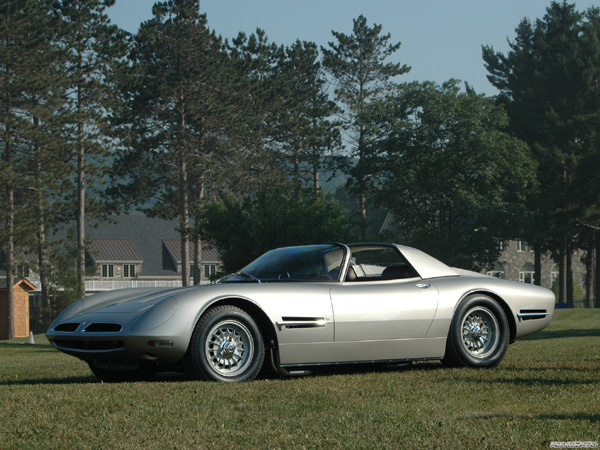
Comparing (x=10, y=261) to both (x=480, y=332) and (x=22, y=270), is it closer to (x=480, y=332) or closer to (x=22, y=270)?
(x=22, y=270)

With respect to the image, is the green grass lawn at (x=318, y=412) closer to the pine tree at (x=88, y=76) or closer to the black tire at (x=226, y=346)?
the black tire at (x=226, y=346)

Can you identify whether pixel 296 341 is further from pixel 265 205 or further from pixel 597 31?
pixel 597 31

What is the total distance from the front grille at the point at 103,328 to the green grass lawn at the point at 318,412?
51cm

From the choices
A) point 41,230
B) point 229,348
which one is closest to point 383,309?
point 229,348

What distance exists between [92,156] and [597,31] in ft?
117

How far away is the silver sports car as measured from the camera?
8.00m

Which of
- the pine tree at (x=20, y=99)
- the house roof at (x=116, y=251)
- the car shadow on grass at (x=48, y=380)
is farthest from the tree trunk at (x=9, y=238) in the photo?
the car shadow on grass at (x=48, y=380)

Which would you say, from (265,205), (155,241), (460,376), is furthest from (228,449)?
(155,241)

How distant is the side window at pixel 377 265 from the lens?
30.7ft

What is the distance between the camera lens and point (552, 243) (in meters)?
63.7

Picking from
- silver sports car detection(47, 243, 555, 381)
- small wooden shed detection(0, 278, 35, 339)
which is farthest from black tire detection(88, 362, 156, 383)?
small wooden shed detection(0, 278, 35, 339)

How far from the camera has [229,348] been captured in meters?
8.15

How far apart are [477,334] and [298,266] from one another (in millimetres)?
2091

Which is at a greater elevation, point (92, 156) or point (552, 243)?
point (92, 156)
